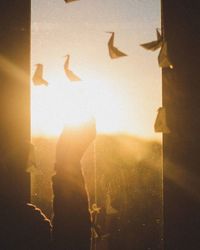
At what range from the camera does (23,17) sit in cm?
276

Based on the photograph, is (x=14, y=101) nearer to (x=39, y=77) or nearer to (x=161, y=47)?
(x=39, y=77)

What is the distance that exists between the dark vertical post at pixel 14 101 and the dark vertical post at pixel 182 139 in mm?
997

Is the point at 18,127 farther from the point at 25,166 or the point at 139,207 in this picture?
the point at 139,207

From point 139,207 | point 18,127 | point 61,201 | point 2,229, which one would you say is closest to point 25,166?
point 18,127

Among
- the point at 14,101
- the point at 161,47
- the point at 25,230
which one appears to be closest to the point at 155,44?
the point at 161,47

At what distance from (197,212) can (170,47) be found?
3.74 feet

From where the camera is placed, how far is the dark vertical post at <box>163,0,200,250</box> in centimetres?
254

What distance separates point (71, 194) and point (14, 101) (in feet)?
3.83

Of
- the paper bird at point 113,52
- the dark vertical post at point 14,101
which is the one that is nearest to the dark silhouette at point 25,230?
the dark vertical post at point 14,101

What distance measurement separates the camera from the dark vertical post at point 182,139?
254 centimetres

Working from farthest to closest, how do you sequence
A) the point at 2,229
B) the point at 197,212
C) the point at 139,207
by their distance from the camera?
the point at 139,207 < the point at 197,212 < the point at 2,229

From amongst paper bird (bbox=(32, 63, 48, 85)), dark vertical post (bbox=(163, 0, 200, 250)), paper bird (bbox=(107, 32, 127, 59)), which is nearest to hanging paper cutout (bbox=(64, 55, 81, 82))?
paper bird (bbox=(32, 63, 48, 85))

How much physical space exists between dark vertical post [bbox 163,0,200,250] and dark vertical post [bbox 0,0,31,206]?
1.00 meters

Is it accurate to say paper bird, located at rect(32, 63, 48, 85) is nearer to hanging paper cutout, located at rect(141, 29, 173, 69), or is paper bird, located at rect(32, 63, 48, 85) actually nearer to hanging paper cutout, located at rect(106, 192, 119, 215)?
hanging paper cutout, located at rect(141, 29, 173, 69)
